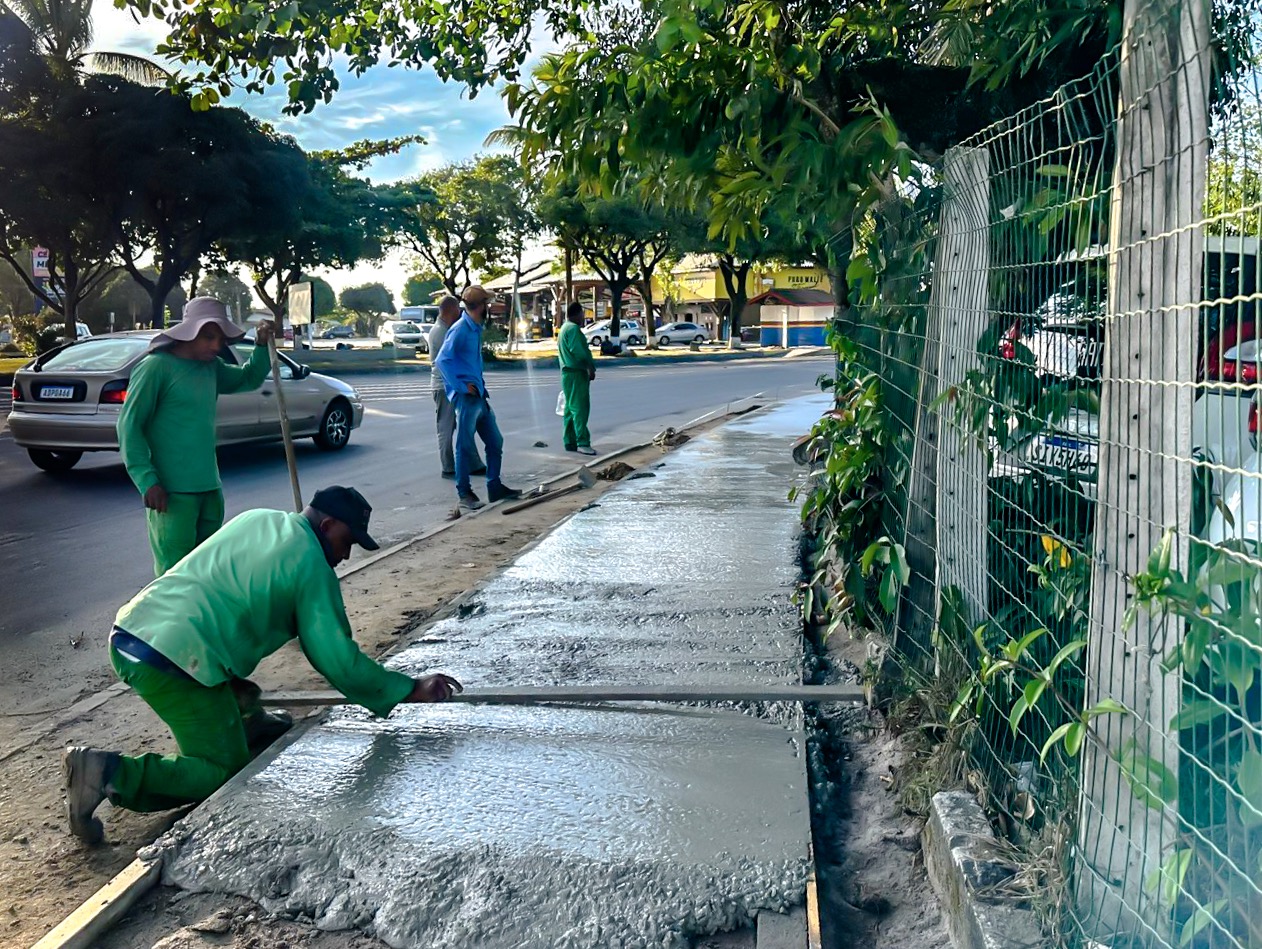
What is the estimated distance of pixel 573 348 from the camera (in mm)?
12195

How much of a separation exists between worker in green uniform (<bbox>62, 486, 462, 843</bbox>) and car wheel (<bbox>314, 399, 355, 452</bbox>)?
1003 centimetres

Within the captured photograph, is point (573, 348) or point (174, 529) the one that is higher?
point (573, 348)

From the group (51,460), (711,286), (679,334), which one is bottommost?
(51,460)

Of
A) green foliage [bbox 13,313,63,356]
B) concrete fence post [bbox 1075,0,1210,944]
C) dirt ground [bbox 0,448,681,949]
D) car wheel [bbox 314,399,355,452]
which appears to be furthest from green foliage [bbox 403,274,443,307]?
concrete fence post [bbox 1075,0,1210,944]

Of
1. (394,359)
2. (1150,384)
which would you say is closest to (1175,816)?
(1150,384)

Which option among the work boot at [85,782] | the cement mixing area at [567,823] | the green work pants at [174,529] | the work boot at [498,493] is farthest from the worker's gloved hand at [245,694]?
the work boot at [498,493]

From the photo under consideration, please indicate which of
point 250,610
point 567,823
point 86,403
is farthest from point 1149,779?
point 86,403

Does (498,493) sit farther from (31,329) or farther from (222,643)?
(31,329)

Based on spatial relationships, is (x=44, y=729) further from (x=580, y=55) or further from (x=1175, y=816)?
(x=1175, y=816)

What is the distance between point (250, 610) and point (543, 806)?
1.17 m

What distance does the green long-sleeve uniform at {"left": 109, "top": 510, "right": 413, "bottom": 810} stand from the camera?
363 cm

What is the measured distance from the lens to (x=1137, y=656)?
7.51 feet

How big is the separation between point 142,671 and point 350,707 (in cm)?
90

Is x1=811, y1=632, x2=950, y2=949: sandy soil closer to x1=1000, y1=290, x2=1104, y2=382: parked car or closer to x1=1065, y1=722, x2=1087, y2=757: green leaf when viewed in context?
x1=1065, y1=722, x2=1087, y2=757: green leaf
